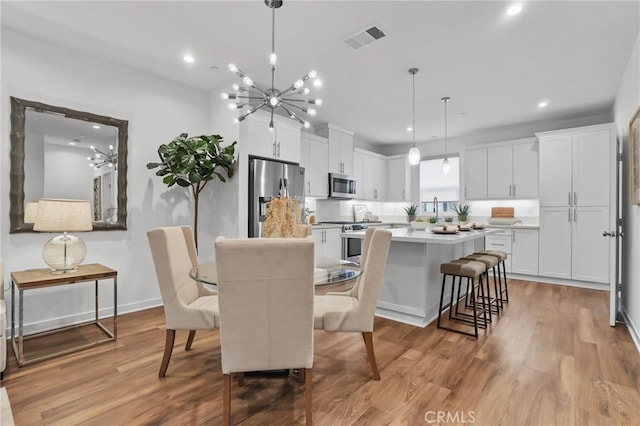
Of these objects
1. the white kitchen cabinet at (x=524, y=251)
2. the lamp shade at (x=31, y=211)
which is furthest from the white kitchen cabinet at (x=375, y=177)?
the lamp shade at (x=31, y=211)

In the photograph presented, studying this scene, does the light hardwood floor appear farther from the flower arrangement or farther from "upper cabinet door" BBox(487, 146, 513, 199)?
"upper cabinet door" BBox(487, 146, 513, 199)

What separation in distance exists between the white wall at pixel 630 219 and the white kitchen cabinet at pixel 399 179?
3.72 m

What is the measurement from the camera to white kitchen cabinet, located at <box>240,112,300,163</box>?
385cm

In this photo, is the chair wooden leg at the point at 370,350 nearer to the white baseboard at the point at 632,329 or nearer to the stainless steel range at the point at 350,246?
the white baseboard at the point at 632,329

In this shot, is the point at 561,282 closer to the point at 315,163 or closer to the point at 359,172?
the point at 359,172

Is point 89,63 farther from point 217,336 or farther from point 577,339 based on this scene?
point 577,339

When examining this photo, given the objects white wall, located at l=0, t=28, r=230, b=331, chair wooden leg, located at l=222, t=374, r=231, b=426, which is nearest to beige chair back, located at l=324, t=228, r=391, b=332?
chair wooden leg, located at l=222, t=374, r=231, b=426

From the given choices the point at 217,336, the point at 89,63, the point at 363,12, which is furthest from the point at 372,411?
the point at 89,63

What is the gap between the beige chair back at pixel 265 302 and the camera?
1437mm

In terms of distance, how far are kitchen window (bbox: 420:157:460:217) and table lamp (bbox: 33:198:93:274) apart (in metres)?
6.10

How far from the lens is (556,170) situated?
4.98m

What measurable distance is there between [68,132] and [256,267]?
2.97m

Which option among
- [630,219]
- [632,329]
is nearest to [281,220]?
[632,329]

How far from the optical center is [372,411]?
177 centimetres
